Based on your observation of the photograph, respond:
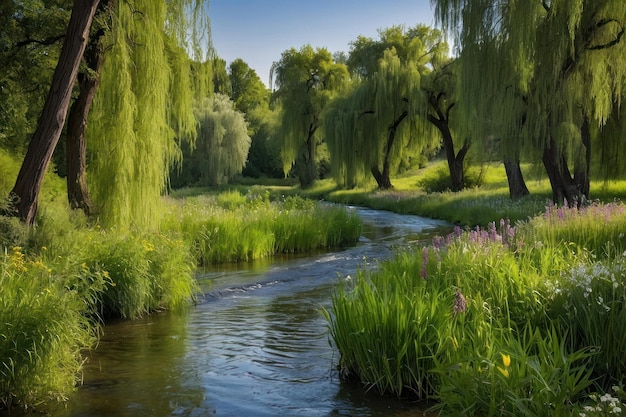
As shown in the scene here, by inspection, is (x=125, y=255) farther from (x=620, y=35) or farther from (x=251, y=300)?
(x=620, y=35)

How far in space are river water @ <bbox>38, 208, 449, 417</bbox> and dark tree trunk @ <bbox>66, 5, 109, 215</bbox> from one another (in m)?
2.96

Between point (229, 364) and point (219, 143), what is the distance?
116ft

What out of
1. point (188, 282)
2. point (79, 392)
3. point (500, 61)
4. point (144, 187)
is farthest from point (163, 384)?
point (500, 61)

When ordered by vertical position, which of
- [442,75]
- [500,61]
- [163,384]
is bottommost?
[163,384]

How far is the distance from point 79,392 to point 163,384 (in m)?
0.75

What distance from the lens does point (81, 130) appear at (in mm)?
10953

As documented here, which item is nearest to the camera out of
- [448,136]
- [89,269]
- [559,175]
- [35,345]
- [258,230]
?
[35,345]

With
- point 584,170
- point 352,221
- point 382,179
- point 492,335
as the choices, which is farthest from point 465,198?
point 492,335

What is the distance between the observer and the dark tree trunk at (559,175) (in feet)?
52.4

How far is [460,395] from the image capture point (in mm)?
4000

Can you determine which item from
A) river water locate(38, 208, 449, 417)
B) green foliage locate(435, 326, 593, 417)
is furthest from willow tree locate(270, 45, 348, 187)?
green foliage locate(435, 326, 593, 417)

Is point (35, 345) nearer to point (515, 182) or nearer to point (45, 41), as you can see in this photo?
point (45, 41)

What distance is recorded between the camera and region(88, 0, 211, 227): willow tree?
1055 centimetres

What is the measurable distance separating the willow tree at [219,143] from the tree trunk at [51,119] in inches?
1230
